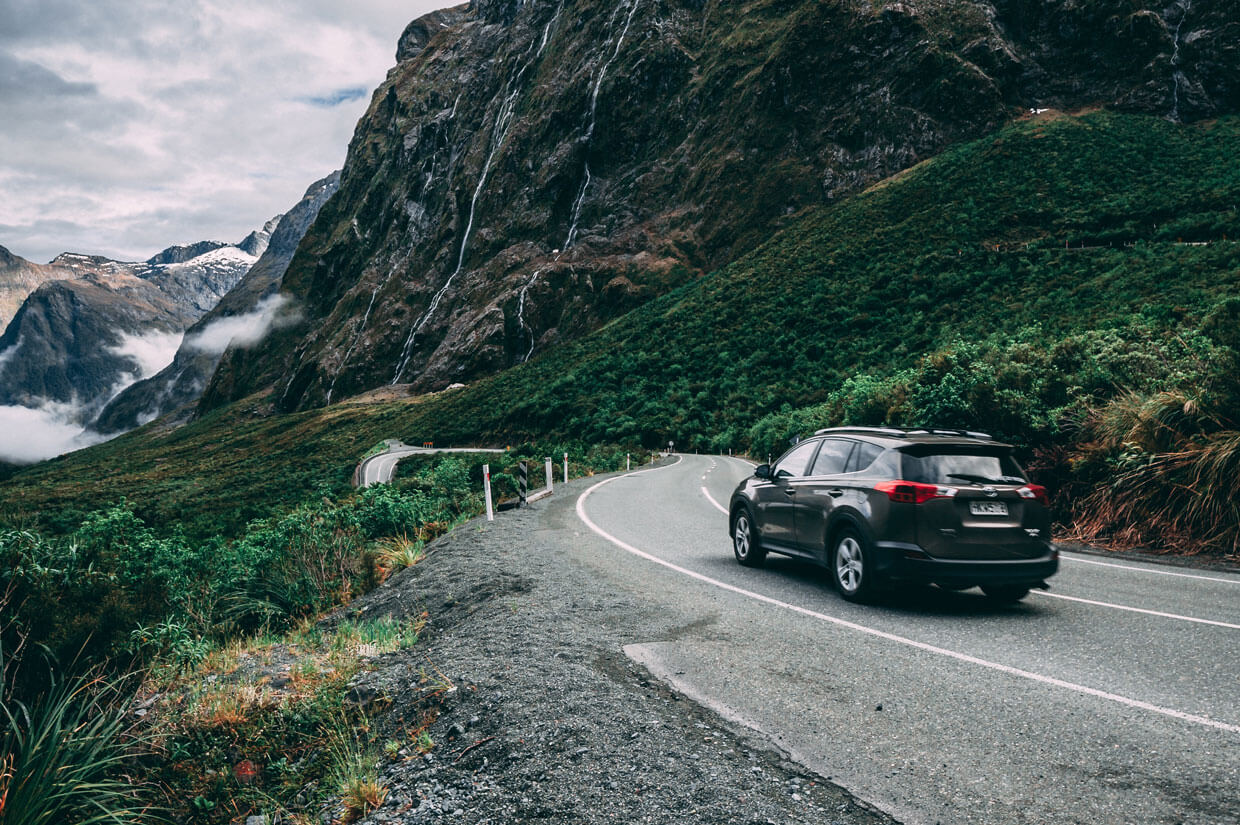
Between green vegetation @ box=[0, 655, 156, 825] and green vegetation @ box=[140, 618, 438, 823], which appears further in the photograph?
green vegetation @ box=[140, 618, 438, 823]

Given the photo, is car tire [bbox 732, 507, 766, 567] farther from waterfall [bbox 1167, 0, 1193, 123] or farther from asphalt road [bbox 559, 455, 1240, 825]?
waterfall [bbox 1167, 0, 1193, 123]

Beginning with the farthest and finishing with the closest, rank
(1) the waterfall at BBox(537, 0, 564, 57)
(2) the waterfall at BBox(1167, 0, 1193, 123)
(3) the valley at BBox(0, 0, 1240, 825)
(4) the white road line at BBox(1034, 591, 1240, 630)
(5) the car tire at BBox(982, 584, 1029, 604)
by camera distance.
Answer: (1) the waterfall at BBox(537, 0, 564, 57), (2) the waterfall at BBox(1167, 0, 1193, 123), (5) the car tire at BBox(982, 584, 1029, 604), (4) the white road line at BBox(1034, 591, 1240, 630), (3) the valley at BBox(0, 0, 1240, 825)

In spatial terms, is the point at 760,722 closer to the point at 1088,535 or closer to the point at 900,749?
the point at 900,749

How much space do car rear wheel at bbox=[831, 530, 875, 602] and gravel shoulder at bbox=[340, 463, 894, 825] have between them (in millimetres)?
1790

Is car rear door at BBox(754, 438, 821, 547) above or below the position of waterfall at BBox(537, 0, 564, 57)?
below

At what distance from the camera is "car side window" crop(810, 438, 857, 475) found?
7.32m

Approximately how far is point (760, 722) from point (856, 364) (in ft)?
137

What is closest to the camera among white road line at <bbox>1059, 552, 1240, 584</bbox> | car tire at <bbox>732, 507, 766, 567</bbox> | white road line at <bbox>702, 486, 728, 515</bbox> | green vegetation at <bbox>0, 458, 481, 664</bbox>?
green vegetation at <bbox>0, 458, 481, 664</bbox>

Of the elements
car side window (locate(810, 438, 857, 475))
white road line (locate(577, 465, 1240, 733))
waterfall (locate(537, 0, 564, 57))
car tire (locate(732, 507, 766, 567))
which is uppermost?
waterfall (locate(537, 0, 564, 57))

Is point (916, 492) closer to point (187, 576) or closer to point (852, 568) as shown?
point (852, 568)

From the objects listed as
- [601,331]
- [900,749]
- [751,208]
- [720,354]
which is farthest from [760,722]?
[751,208]

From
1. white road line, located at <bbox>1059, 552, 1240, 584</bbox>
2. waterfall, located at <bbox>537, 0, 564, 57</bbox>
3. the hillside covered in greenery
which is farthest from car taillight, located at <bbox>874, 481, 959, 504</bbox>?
waterfall, located at <bbox>537, 0, 564, 57</bbox>

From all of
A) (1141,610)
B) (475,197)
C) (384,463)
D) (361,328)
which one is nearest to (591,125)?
(475,197)

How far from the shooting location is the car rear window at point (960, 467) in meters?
6.39
